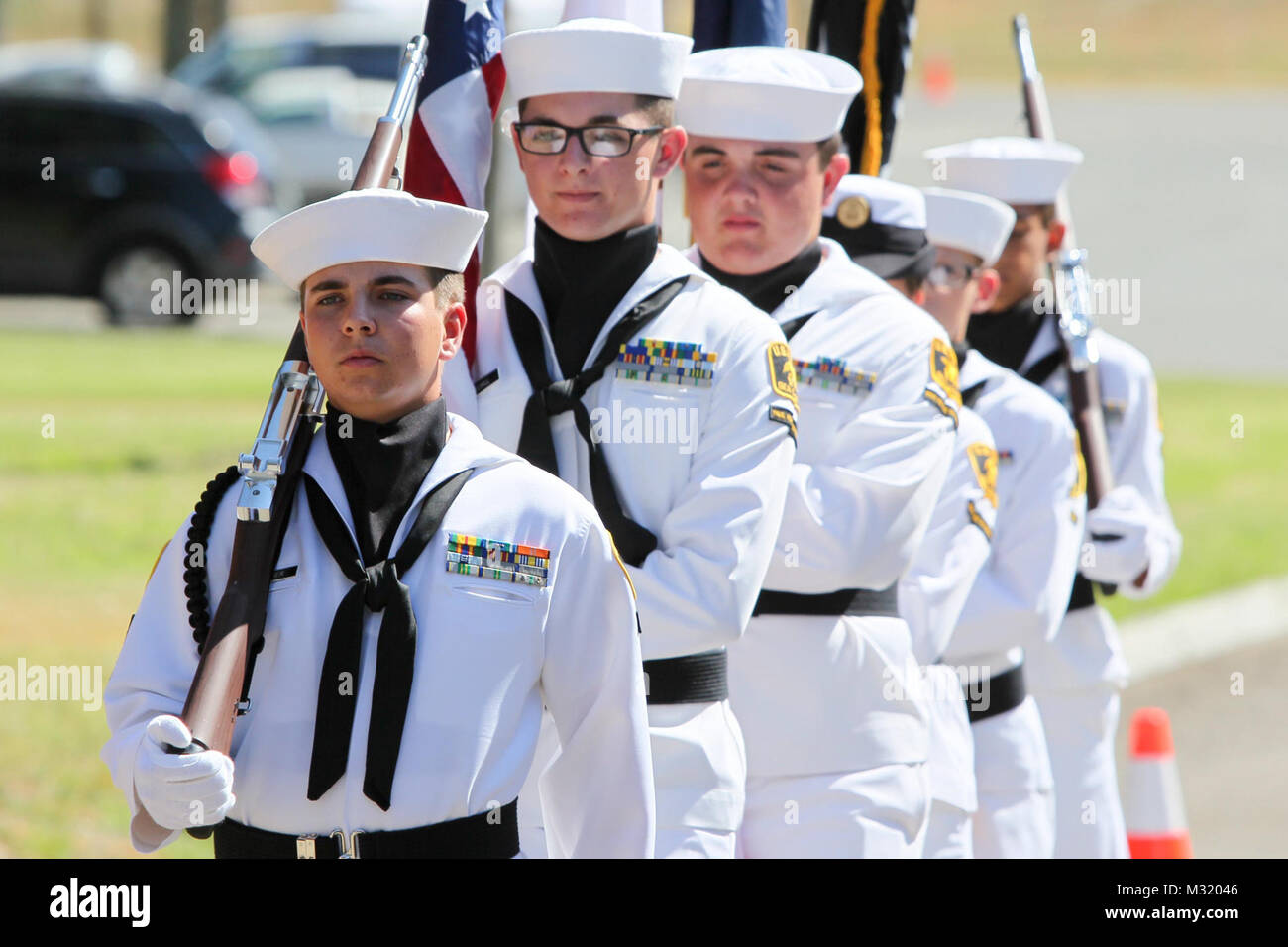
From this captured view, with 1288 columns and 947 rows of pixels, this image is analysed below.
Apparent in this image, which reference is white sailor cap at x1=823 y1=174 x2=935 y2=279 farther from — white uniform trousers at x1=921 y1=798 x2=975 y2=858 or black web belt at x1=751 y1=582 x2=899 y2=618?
white uniform trousers at x1=921 y1=798 x2=975 y2=858

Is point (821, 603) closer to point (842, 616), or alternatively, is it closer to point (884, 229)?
point (842, 616)

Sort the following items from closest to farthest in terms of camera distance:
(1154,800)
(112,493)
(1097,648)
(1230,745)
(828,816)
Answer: (828,816) < (1097,648) < (1154,800) < (1230,745) < (112,493)

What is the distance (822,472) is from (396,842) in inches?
71.8

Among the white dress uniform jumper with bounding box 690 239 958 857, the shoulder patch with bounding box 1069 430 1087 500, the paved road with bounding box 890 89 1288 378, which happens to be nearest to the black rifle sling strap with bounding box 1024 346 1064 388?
the shoulder patch with bounding box 1069 430 1087 500

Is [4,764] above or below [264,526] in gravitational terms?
below

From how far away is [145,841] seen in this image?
3107 millimetres

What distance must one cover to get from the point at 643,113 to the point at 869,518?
3.42 feet

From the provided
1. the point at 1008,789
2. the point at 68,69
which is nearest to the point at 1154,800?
the point at 1008,789

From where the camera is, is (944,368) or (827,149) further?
(944,368)

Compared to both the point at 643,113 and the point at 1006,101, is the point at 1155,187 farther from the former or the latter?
the point at 643,113

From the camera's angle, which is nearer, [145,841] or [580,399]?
[145,841]

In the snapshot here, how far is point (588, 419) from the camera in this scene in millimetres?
4117

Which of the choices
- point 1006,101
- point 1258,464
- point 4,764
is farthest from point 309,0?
point 4,764

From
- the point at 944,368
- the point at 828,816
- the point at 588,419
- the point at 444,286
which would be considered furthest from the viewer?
the point at 944,368
